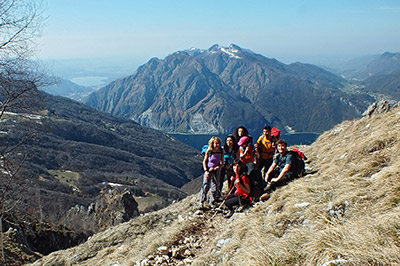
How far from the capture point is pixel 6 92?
8.89 metres

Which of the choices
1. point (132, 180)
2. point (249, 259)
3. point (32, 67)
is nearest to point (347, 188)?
point (249, 259)

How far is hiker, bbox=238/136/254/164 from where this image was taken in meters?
10.2

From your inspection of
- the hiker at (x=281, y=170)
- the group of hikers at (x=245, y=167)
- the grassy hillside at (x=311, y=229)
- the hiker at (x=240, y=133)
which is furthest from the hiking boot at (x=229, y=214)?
the hiker at (x=240, y=133)

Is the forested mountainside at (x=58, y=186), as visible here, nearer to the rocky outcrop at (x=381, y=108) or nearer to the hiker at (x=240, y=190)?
the hiker at (x=240, y=190)

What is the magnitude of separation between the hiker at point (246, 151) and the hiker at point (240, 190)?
1.64 ft

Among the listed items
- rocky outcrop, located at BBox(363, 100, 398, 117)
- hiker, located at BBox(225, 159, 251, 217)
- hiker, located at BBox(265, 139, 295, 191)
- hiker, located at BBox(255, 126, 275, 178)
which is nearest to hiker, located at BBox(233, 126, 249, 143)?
hiker, located at BBox(255, 126, 275, 178)

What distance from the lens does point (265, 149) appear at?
10.8 m

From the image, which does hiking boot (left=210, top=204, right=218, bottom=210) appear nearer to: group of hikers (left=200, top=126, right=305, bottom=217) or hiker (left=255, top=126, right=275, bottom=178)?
group of hikers (left=200, top=126, right=305, bottom=217)

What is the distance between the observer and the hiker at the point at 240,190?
918cm

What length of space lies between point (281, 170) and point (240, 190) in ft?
Result: 5.49

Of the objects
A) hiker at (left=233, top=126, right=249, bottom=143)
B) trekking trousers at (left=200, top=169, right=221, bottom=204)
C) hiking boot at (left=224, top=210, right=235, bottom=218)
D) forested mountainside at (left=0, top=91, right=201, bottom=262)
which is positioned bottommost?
forested mountainside at (left=0, top=91, right=201, bottom=262)

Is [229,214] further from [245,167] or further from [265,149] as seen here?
[265,149]

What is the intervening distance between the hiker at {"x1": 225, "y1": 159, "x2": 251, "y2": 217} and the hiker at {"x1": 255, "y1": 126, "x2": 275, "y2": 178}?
1492 mm

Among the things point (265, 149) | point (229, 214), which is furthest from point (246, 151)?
point (229, 214)
